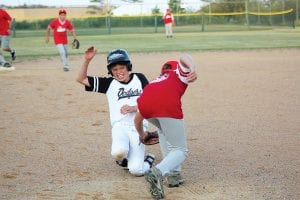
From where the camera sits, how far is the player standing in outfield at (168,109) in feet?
14.0

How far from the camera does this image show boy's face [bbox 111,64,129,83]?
5232 mm

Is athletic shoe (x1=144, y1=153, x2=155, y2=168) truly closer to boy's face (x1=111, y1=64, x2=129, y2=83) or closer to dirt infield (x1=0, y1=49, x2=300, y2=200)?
dirt infield (x1=0, y1=49, x2=300, y2=200)

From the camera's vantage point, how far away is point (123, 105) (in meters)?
5.37

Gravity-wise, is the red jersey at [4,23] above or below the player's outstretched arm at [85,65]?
above

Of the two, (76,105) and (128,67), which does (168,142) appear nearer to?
(128,67)

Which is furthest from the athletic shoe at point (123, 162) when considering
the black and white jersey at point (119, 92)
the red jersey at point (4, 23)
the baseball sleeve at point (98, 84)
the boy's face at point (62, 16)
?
the red jersey at point (4, 23)

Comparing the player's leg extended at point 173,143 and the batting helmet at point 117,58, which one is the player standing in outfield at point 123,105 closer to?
the batting helmet at point 117,58

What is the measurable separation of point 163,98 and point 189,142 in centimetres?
220

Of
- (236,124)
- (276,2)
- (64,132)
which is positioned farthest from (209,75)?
(276,2)

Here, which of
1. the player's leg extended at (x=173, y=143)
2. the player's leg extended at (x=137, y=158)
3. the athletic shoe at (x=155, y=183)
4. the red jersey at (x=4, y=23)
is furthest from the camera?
the red jersey at (x=4, y=23)

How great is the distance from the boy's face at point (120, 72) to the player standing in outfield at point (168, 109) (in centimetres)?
81

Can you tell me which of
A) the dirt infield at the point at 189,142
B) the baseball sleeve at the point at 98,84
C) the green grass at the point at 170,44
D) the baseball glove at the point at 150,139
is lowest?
the dirt infield at the point at 189,142

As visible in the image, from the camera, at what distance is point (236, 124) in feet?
24.1

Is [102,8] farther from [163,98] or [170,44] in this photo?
[163,98]
